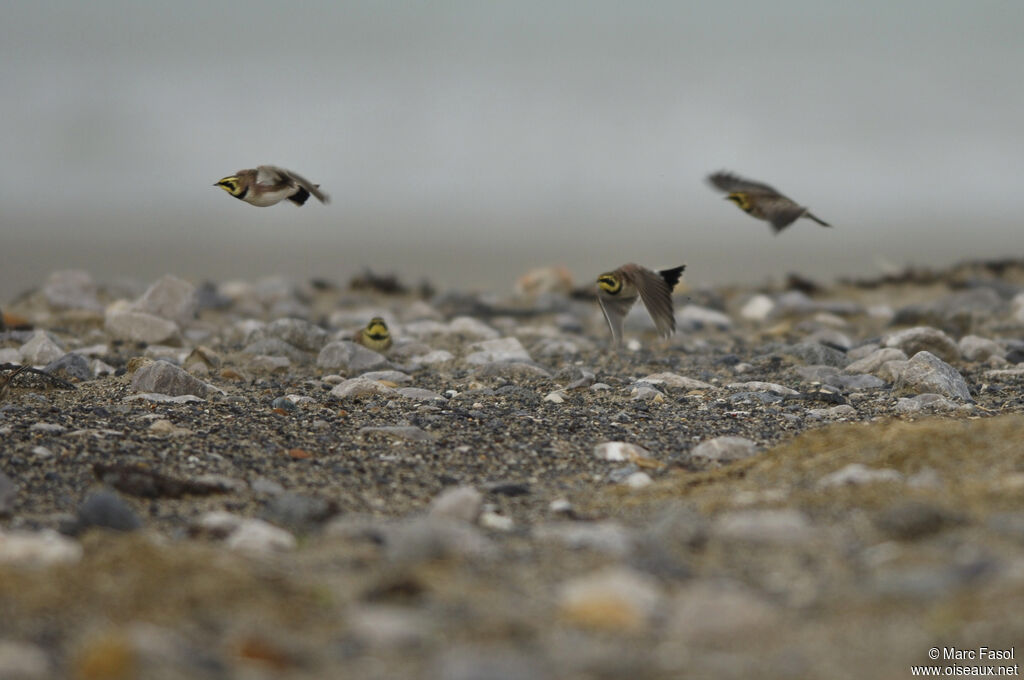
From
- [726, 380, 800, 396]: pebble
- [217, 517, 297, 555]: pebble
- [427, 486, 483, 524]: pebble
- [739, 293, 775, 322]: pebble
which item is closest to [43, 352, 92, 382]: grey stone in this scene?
[217, 517, 297, 555]: pebble

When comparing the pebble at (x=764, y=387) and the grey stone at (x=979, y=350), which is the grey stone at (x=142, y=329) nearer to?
the pebble at (x=764, y=387)

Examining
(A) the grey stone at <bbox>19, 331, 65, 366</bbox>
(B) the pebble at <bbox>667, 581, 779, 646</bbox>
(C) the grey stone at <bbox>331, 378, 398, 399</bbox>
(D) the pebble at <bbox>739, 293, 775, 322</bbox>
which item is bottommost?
(B) the pebble at <bbox>667, 581, 779, 646</bbox>

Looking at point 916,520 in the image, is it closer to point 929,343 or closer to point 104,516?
point 104,516

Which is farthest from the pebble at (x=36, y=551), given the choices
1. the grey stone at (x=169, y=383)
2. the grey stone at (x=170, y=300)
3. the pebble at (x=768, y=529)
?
the grey stone at (x=170, y=300)

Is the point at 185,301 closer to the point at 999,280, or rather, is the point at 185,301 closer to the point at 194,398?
the point at 194,398

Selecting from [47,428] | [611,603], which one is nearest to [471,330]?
[47,428]

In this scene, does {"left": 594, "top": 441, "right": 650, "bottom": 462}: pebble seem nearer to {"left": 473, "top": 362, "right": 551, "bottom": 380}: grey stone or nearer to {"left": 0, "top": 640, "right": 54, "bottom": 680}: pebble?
{"left": 473, "top": 362, "right": 551, "bottom": 380}: grey stone
